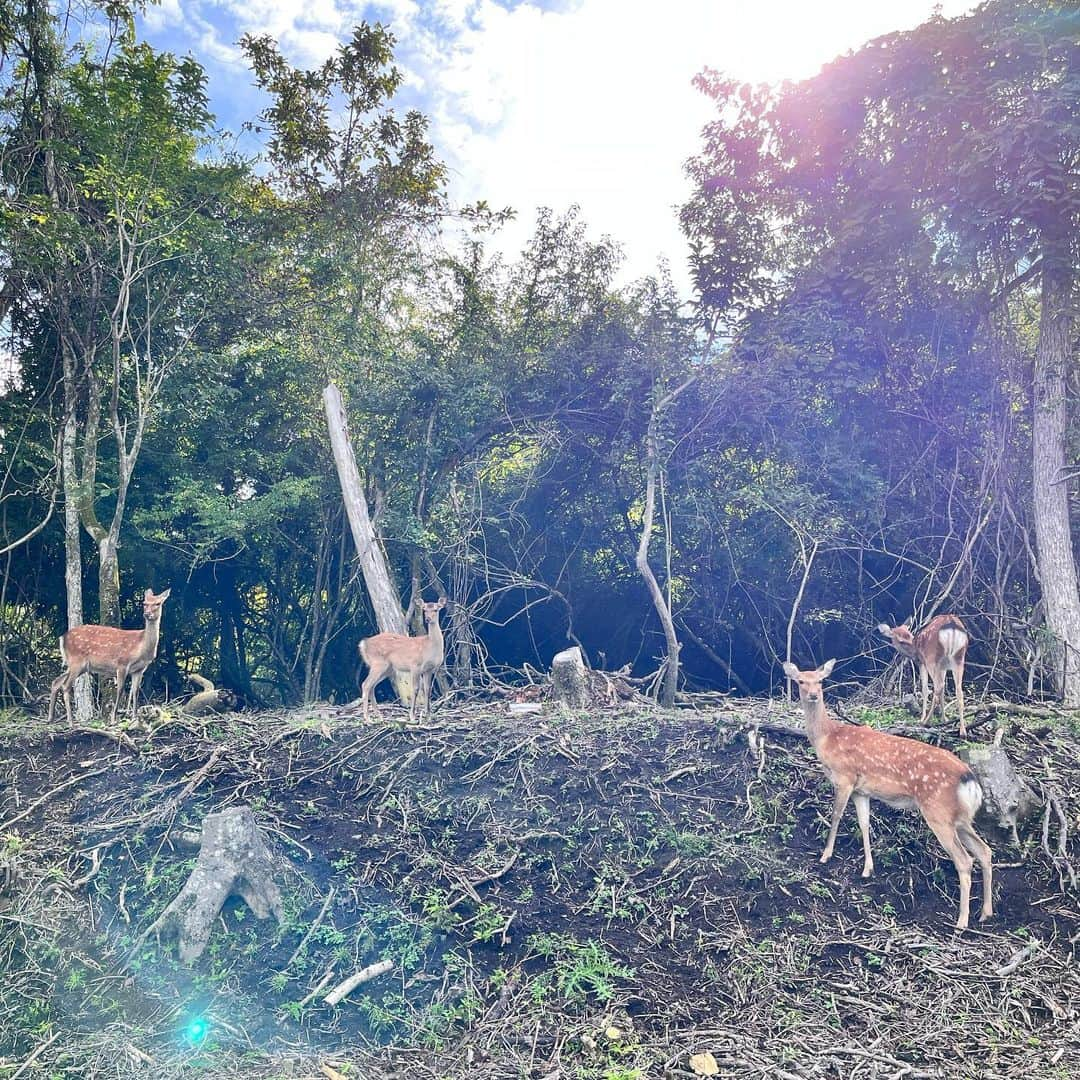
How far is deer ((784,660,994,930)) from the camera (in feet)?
17.6

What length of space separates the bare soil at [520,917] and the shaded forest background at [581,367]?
4068mm

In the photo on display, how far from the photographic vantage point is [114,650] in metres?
8.52

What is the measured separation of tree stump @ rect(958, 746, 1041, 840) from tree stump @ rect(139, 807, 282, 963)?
469cm

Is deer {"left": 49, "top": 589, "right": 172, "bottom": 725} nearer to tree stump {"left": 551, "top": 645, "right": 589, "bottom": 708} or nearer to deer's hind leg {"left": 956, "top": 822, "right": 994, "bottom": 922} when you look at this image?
tree stump {"left": 551, "top": 645, "right": 589, "bottom": 708}

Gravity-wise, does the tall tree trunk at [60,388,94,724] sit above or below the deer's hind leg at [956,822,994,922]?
above

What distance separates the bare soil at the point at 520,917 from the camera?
14.6 ft

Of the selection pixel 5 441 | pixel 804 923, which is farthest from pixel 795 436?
pixel 5 441

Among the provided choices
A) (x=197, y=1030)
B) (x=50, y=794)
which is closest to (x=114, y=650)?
(x=50, y=794)

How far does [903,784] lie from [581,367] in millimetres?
7879

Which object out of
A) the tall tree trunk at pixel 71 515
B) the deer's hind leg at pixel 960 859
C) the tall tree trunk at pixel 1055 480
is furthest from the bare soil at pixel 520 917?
the tall tree trunk at pixel 71 515

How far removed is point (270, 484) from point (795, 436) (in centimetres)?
781

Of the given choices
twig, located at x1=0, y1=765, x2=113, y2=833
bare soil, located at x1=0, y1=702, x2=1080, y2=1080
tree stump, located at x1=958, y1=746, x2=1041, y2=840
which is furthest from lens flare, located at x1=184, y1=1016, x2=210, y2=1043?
tree stump, located at x1=958, y1=746, x2=1041, y2=840

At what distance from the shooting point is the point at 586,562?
1448 cm

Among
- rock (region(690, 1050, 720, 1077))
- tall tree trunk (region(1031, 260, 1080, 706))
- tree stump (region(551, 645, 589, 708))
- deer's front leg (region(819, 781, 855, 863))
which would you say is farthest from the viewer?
tall tree trunk (region(1031, 260, 1080, 706))
